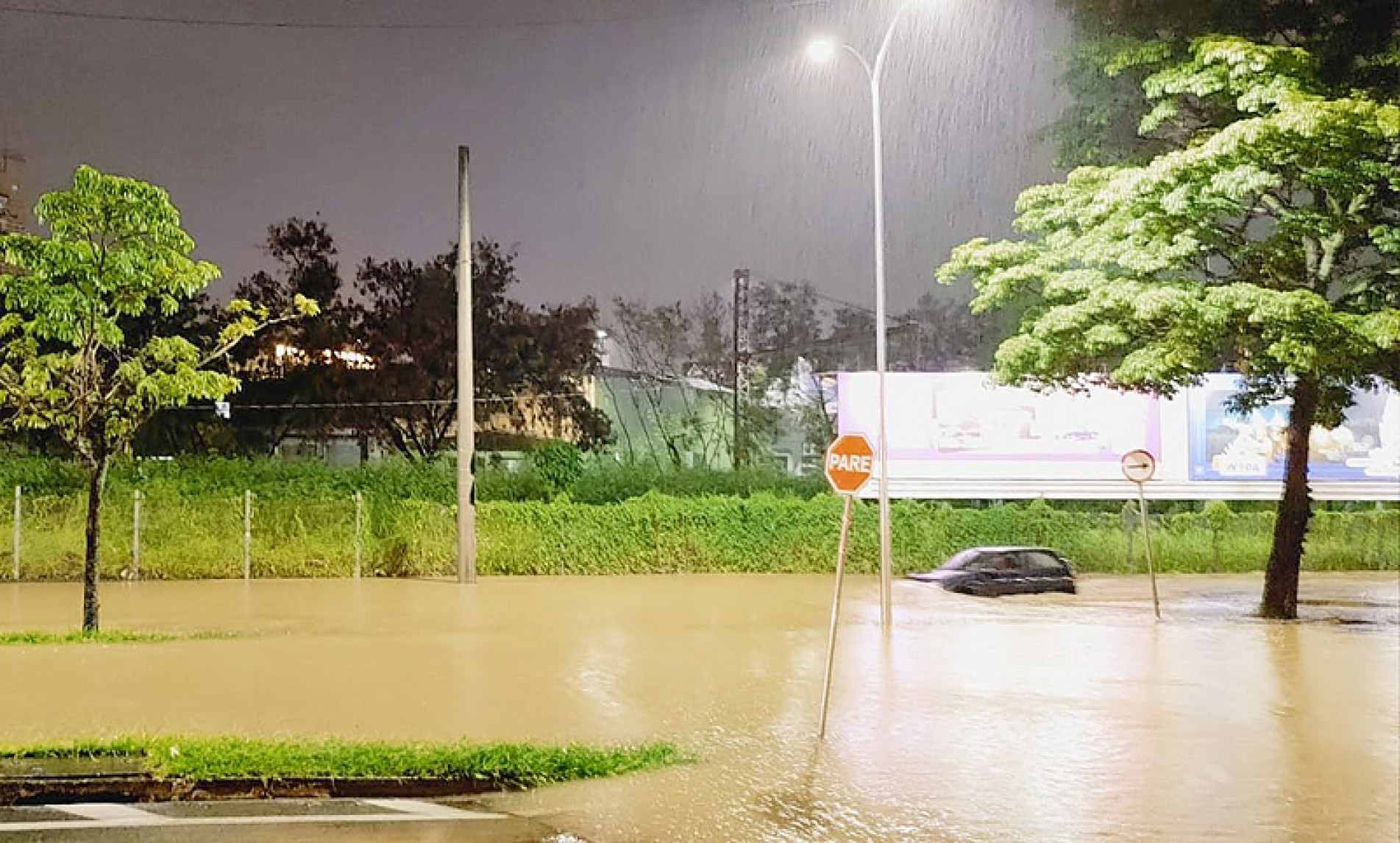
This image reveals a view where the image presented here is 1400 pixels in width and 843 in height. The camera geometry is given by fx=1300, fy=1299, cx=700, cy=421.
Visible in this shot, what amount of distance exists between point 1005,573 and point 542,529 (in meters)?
9.44

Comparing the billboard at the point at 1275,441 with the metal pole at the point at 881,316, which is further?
the billboard at the point at 1275,441

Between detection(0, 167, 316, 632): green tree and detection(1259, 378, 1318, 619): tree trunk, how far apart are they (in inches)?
623

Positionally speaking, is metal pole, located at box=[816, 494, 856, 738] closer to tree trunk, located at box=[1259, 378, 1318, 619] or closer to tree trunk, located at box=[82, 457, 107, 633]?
tree trunk, located at box=[82, 457, 107, 633]

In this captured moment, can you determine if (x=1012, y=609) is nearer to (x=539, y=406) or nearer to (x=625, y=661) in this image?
(x=625, y=661)

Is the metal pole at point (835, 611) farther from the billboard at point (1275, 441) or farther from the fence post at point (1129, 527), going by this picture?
the billboard at point (1275, 441)

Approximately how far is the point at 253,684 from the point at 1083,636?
1101cm

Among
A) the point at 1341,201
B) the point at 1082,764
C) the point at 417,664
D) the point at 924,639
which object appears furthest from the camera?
the point at 1341,201

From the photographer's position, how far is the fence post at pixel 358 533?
25859mm

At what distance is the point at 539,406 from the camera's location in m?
40.9

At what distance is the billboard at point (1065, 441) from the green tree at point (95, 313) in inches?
722

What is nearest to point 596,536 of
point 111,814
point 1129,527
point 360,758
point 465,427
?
point 465,427

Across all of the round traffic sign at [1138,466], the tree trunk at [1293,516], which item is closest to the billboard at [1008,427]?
the round traffic sign at [1138,466]

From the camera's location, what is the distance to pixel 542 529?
27141 millimetres

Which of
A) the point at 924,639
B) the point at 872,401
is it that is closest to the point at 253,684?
the point at 924,639
